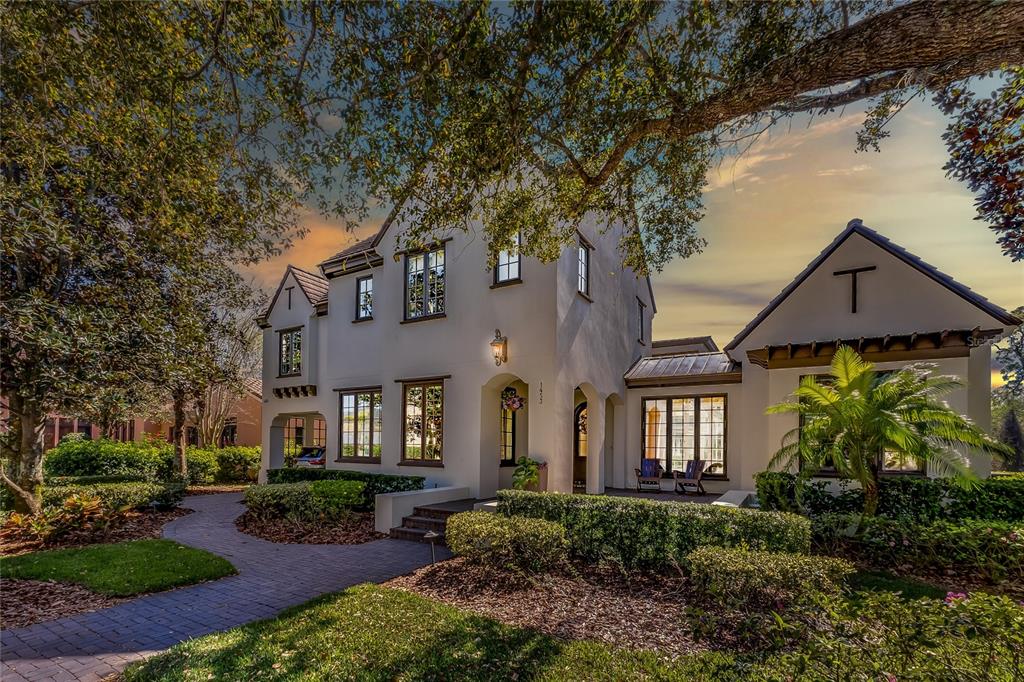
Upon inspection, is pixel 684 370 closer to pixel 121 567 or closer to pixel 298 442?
pixel 121 567

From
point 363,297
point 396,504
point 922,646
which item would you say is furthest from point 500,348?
point 922,646

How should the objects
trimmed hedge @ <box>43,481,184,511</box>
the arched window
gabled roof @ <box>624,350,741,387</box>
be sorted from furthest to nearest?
the arched window → gabled roof @ <box>624,350,741,387</box> → trimmed hedge @ <box>43,481,184,511</box>

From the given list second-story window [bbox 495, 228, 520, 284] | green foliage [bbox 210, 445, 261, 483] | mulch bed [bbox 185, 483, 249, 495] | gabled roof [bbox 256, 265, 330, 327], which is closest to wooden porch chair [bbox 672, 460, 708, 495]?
second-story window [bbox 495, 228, 520, 284]

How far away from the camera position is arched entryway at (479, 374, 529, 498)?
40.7 ft

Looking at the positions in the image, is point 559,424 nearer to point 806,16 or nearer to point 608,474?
point 608,474

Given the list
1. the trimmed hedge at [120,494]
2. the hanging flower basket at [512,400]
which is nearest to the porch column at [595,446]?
the hanging flower basket at [512,400]

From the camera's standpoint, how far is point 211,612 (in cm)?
627

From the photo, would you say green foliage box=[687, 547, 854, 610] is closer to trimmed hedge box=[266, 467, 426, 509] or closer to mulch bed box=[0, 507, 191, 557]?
trimmed hedge box=[266, 467, 426, 509]

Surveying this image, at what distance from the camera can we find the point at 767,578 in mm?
5512

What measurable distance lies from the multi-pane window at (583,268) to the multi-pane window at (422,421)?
173 inches

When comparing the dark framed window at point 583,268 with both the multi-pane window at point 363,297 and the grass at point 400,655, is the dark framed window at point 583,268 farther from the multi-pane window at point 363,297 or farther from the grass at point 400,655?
the grass at point 400,655

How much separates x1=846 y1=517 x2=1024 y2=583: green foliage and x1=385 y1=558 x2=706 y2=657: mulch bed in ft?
10.3

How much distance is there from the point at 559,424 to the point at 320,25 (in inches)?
334

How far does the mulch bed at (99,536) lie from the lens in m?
9.28
